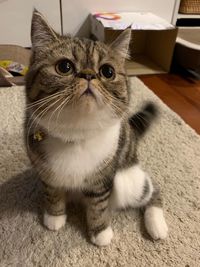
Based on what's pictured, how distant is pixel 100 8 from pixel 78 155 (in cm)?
139

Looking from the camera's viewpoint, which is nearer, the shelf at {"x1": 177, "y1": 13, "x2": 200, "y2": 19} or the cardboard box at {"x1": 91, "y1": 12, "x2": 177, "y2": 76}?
the cardboard box at {"x1": 91, "y1": 12, "x2": 177, "y2": 76}

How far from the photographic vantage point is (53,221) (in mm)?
865

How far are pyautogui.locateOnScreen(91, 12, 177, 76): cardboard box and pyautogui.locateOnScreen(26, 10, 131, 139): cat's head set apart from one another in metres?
0.84

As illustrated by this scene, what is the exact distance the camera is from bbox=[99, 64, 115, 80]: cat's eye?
63 centimetres

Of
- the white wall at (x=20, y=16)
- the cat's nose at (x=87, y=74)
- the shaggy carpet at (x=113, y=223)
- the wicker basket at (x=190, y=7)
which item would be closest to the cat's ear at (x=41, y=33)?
the cat's nose at (x=87, y=74)

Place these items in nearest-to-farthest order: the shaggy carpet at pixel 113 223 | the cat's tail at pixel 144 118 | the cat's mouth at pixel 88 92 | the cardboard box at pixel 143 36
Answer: the cat's mouth at pixel 88 92 < the shaggy carpet at pixel 113 223 < the cat's tail at pixel 144 118 < the cardboard box at pixel 143 36

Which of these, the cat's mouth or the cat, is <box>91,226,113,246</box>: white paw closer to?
the cat

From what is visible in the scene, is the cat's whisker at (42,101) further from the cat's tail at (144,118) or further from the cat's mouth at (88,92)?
the cat's tail at (144,118)

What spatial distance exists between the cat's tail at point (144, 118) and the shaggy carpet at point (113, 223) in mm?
176

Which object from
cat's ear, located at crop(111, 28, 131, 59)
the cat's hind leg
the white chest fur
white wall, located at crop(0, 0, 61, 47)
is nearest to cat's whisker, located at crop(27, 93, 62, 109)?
the white chest fur

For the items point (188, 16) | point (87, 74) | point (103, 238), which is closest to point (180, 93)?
point (188, 16)

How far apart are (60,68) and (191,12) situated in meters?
1.66

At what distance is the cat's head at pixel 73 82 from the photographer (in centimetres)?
58

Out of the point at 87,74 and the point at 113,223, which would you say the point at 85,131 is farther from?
the point at 113,223
